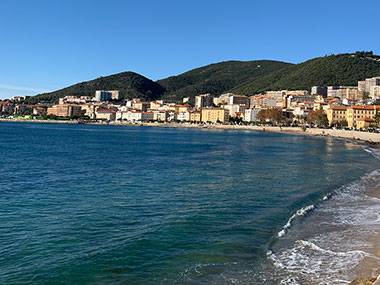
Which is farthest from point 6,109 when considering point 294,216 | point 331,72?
point 294,216

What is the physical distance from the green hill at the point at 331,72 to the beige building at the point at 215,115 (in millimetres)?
35513

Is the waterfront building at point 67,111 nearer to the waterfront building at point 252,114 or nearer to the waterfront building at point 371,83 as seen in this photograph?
the waterfront building at point 252,114

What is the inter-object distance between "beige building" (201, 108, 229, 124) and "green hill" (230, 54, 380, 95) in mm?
35513

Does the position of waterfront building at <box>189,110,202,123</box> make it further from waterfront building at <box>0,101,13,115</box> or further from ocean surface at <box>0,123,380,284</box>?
ocean surface at <box>0,123,380,284</box>

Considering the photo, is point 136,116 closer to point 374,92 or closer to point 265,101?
point 265,101

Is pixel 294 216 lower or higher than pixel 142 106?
lower

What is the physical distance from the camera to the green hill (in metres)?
148

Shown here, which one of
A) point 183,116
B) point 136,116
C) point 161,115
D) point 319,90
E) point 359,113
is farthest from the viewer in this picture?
point 161,115

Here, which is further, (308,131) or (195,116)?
(195,116)

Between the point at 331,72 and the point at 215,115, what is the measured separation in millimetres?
53774

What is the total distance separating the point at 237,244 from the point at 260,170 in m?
12.4

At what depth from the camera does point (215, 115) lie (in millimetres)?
131250

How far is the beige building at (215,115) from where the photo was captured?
129 m

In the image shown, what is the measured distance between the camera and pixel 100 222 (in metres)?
9.10
